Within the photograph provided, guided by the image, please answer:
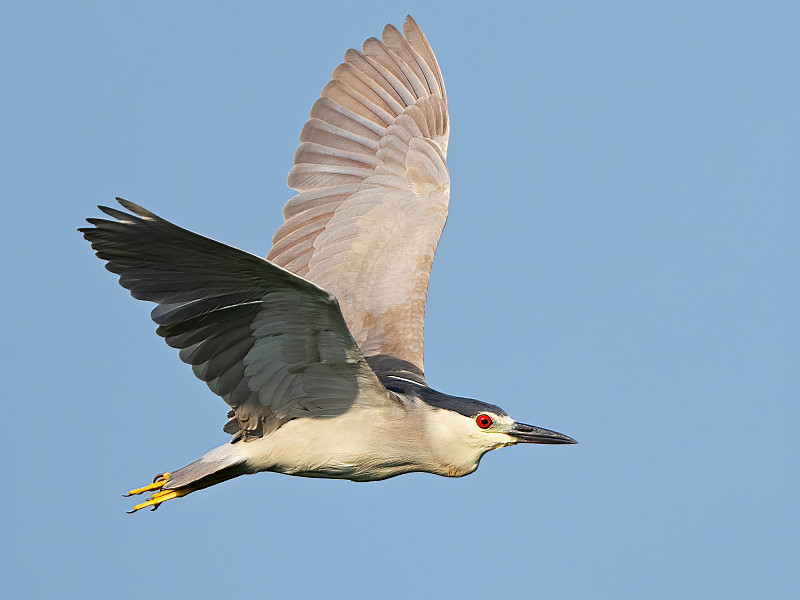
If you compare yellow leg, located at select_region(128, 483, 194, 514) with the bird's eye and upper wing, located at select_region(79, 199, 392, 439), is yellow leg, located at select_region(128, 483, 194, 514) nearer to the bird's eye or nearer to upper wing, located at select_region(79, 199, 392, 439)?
upper wing, located at select_region(79, 199, 392, 439)

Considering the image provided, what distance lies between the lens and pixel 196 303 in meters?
6.85

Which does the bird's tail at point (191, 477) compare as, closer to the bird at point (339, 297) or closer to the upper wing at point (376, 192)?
the bird at point (339, 297)

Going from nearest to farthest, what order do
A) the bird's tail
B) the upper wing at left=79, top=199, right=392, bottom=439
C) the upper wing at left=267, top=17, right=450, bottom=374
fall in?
the upper wing at left=79, top=199, right=392, bottom=439
the bird's tail
the upper wing at left=267, top=17, right=450, bottom=374

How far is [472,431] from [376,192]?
10.4ft

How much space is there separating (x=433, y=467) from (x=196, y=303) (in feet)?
7.34

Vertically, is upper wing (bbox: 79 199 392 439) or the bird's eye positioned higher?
upper wing (bbox: 79 199 392 439)

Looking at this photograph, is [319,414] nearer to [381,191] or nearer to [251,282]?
[251,282]

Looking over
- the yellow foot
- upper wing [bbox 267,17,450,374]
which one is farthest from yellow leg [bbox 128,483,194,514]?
upper wing [bbox 267,17,450,374]

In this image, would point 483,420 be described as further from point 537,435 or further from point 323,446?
point 323,446

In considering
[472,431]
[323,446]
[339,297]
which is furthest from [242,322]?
[339,297]

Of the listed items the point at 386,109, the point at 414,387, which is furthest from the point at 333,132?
the point at 414,387

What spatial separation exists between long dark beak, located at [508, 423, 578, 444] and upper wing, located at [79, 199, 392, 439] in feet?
3.22

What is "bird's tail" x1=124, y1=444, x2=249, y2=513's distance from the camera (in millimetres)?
7773

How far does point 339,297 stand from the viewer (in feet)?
31.6
